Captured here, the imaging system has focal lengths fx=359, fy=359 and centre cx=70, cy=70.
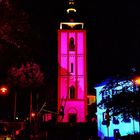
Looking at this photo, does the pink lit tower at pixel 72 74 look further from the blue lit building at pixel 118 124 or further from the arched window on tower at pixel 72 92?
the blue lit building at pixel 118 124

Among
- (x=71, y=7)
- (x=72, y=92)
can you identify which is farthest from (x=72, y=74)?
(x=71, y=7)

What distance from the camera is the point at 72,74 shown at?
205 ft

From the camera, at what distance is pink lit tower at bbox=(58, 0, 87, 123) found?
61188 mm

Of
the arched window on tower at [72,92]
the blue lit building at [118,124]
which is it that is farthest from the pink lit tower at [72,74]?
the blue lit building at [118,124]

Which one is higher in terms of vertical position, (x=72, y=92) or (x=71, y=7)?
(x=71, y=7)

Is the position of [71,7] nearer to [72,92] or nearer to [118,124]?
[72,92]

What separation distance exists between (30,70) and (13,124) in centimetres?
501

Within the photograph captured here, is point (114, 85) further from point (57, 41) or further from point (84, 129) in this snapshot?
point (57, 41)

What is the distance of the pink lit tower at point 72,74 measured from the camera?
61188 mm

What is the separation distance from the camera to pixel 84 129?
30.8 m

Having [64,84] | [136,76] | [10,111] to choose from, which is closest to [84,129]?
[136,76]

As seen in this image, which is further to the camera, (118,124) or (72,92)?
(72,92)

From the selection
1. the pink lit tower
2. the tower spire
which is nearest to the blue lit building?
the pink lit tower

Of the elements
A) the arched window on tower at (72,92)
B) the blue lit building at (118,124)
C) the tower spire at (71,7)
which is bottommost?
the blue lit building at (118,124)
